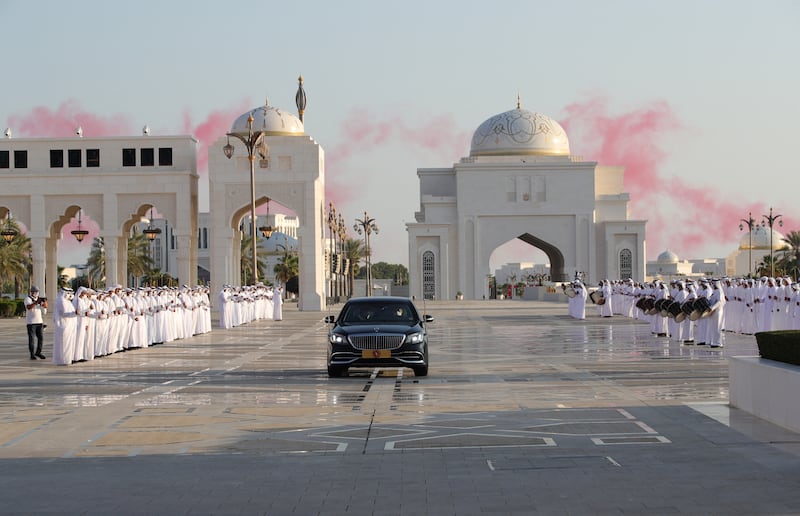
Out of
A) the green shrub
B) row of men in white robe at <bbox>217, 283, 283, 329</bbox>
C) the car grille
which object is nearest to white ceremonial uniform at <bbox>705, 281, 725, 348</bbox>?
the car grille

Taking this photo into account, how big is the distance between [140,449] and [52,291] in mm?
50103

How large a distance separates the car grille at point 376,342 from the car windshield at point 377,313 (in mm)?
1122

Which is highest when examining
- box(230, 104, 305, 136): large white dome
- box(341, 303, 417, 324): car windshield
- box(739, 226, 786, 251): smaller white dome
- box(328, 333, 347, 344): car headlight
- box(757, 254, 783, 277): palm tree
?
box(230, 104, 305, 136): large white dome

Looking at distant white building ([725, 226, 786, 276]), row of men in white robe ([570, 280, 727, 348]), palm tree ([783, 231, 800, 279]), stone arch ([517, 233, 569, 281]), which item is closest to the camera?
row of men in white robe ([570, 280, 727, 348])

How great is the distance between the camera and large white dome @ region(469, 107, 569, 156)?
8381 centimetres

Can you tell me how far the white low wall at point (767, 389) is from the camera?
1166 centimetres

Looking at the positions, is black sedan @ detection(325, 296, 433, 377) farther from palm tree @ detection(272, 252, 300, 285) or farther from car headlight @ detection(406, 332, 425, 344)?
palm tree @ detection(272, 252, 300, 285)

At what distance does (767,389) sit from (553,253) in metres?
73.8

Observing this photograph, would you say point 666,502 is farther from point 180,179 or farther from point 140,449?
point 180,179

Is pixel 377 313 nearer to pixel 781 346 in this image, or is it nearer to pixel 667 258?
pixel 781 346

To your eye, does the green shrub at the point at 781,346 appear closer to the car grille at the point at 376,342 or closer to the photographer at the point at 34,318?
the car grille at the point at 376,342

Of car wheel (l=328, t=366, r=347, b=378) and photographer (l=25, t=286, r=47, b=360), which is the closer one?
car wheel (l=328, t=366, r=347, b=378)

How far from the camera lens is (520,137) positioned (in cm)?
8394

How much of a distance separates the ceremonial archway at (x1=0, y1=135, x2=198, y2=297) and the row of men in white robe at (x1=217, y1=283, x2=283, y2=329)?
8.23 metres
